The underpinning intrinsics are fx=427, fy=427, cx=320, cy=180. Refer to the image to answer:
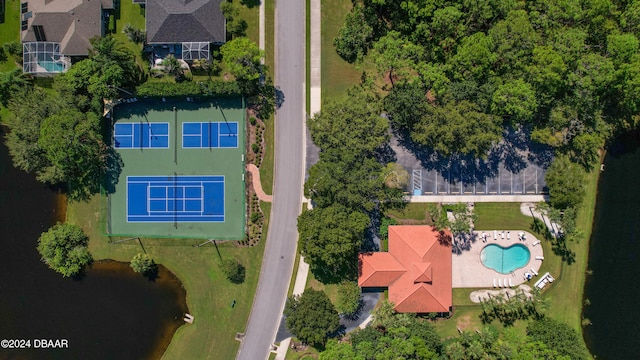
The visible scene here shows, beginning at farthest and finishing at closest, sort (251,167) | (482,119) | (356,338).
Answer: (251,167)
(356,338)
(482,119)

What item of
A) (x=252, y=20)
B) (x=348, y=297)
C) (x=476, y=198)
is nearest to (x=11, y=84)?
(x=252, y=20)

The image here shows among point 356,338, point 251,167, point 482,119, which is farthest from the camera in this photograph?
point 251,167

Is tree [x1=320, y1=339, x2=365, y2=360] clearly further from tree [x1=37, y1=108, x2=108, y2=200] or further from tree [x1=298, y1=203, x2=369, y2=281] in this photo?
tree [x1=37, y1=108, x2=108, y2=200]

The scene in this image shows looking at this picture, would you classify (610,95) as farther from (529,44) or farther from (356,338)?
(356,338)

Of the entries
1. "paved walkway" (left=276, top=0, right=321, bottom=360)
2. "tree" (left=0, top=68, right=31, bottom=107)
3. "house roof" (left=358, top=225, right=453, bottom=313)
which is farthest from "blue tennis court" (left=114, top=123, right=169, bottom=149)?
"house roof" (left=358, top=225, right=453, bottom=313)

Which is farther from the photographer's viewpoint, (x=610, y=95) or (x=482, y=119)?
(x=610, y=95)

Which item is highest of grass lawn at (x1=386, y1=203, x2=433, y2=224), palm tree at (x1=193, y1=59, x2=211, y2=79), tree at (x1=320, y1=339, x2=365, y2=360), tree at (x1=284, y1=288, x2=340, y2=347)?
palm tree at (x1=193, y1=59, x2=211, y2=79)

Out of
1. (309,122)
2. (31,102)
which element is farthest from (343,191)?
(31,102)
